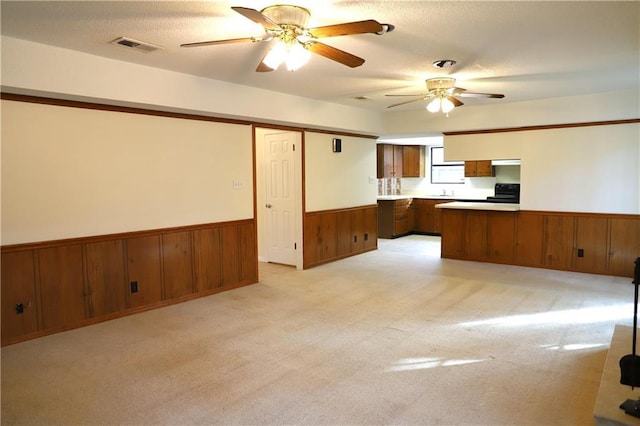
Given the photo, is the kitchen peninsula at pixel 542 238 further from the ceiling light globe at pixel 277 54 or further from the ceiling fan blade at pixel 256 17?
the ceiling fan blade at pixel 256 17

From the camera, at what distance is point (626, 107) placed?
217 inches

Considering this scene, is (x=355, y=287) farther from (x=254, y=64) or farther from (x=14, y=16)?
(x=14, y=16)

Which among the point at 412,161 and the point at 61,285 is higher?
the point at 412,161

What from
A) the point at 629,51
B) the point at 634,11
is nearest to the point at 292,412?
the point at 634,11

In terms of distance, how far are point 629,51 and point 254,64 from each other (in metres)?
3.30

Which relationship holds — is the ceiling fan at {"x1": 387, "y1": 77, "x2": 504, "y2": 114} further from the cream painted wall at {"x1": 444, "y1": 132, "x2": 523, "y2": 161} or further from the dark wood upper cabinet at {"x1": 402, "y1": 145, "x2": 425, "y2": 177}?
the dark wood upper cabinet at {"x1": 402, "y1": 145, "x2": 425, "y2": 177}

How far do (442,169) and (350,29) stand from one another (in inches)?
323

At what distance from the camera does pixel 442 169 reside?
10.2 metres

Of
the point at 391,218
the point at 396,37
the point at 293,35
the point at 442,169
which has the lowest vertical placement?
the point at 391,218

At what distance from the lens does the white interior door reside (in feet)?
21.0

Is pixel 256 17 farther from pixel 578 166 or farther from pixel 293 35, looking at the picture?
pixel 578 166

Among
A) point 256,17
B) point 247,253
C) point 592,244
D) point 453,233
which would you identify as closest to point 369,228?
point 453,233

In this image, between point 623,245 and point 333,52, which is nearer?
point 333,52

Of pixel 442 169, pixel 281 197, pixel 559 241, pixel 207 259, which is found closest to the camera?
pixel 207 259
